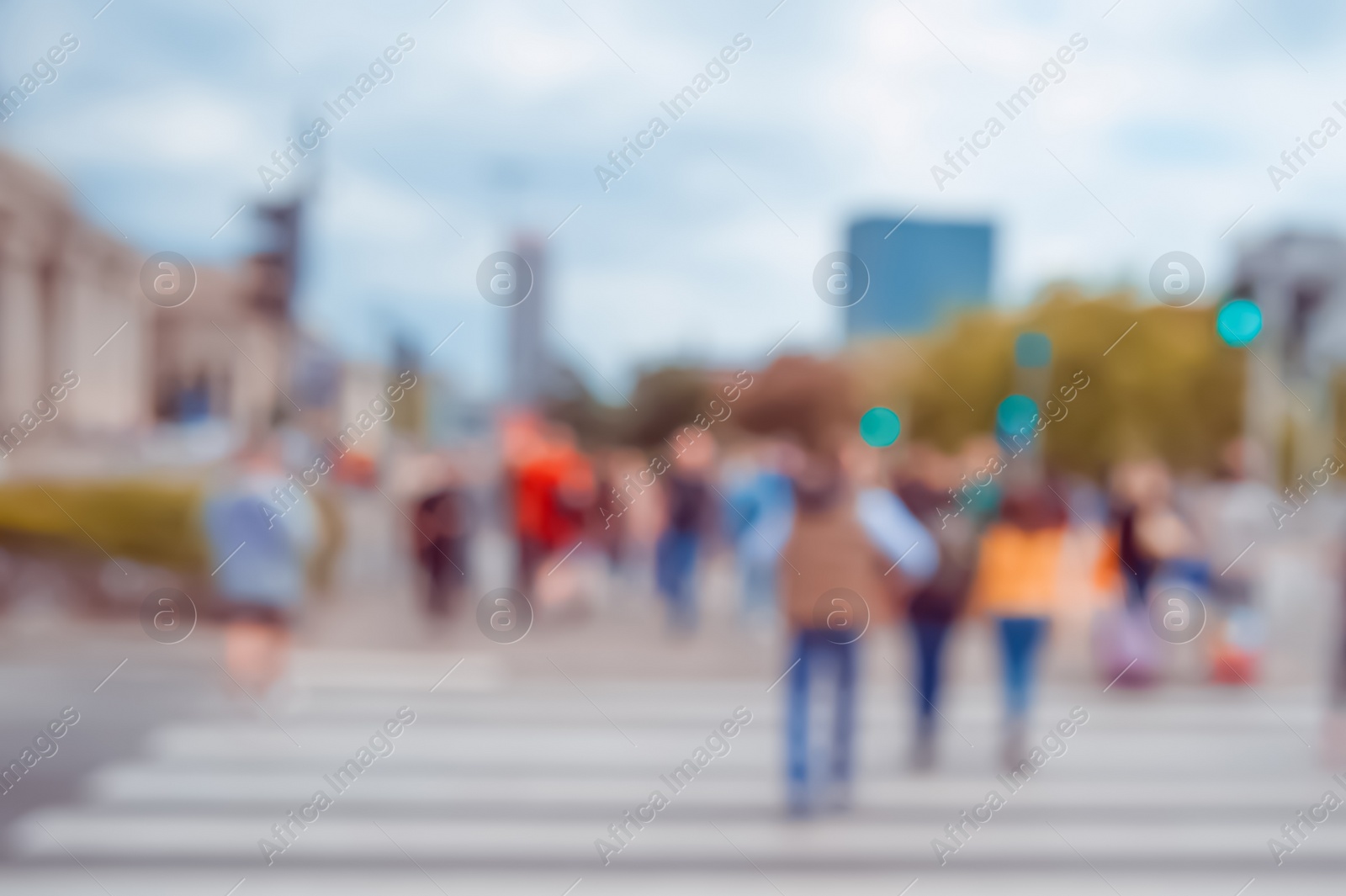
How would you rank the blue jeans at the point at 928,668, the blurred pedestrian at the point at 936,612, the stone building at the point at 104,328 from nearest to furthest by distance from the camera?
the blurred pedestrian at the point at 936,612 < the blue jeans at the point at 928,668 < the stone building at the point at 104,328

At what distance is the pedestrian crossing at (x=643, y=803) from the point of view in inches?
188

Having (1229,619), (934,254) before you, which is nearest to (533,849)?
(1229,619)

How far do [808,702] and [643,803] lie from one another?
0.91 meters

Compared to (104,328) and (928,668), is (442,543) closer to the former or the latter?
(928,668)

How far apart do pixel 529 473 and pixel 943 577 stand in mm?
5914

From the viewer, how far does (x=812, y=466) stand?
5.43 m

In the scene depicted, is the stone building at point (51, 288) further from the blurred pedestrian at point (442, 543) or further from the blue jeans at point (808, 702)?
the blue jeans at point (808, 702)

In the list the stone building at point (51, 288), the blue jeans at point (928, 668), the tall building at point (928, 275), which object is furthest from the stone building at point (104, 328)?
the tall building at point (928, 275)

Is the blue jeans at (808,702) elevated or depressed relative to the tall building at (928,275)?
depressed

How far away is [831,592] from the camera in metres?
5.35

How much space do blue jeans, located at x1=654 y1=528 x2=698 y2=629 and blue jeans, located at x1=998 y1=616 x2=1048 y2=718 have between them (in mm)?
5041

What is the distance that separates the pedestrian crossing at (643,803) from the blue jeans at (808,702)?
0.76 ft

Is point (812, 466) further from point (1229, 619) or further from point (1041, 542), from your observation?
point (1229, 619)

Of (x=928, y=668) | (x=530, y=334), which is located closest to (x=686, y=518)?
(x=530, y=334)
